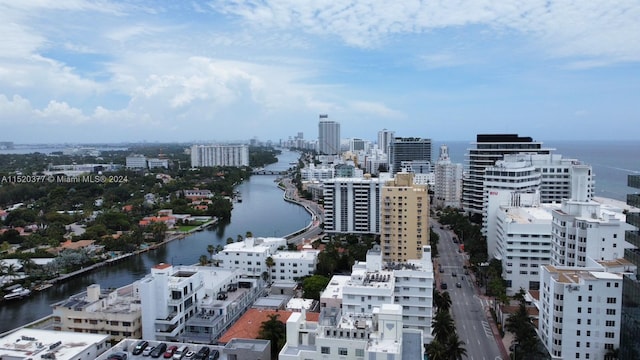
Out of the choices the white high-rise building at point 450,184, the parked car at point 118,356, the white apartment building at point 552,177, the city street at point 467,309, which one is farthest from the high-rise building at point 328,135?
the parked car at point 118,356

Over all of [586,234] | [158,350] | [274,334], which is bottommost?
[274,334]

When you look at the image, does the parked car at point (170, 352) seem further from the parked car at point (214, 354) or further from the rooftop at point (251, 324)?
the rooftop at point (251, 324)

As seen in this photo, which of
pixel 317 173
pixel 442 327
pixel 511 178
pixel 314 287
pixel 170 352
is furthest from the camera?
pixel 317 173

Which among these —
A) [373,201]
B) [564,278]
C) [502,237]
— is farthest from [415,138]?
[564,278]

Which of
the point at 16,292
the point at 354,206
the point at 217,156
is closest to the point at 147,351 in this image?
the point at 16,292

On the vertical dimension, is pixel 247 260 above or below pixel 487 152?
below

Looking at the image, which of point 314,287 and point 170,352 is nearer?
point 170,352

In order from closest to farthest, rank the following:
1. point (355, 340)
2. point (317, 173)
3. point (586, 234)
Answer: point (355, 340) < point (586, 234) < point (317, 173)

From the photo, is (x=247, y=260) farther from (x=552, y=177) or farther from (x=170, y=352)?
(x=552, y=177)
